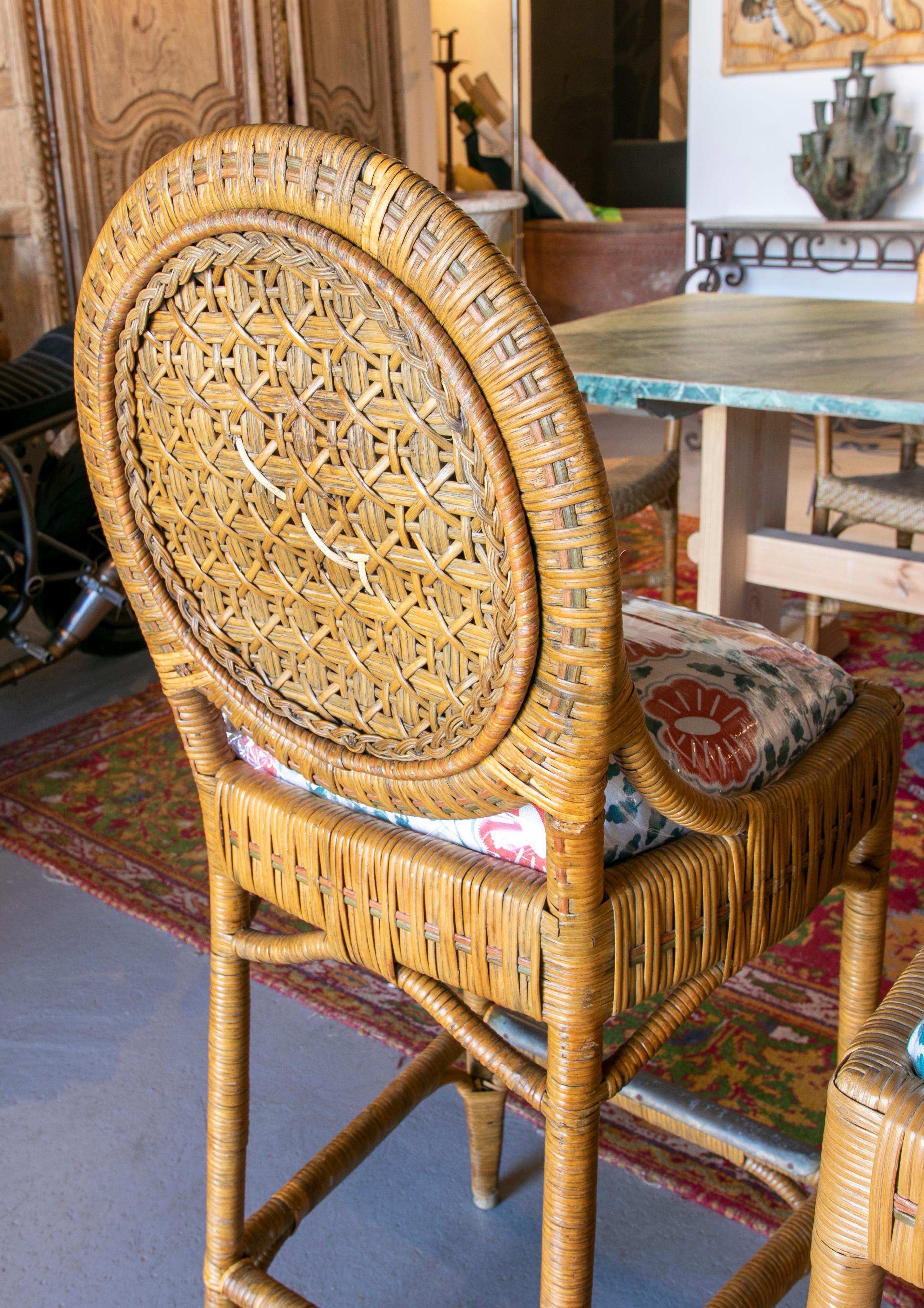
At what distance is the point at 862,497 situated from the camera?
7.44 ft

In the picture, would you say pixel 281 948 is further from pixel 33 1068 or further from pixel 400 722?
pixel 33 1068

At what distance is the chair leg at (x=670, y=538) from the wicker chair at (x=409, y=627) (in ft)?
5.62

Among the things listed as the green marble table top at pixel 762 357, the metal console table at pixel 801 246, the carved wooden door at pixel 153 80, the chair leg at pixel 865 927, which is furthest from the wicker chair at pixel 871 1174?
the metal console table at pixel 801 246

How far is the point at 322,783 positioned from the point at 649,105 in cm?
821

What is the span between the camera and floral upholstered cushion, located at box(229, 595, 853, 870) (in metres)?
0.78

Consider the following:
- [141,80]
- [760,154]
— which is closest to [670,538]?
[141,80]

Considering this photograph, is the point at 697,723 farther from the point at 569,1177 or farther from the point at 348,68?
the point at 348,68

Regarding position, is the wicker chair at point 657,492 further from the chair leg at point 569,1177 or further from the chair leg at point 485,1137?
the chair leg at point 569,1177

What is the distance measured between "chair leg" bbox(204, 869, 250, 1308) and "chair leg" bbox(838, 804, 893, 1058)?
0.51m

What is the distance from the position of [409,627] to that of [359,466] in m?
0.10

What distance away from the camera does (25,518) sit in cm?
232

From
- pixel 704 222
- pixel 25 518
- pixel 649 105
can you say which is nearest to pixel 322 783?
pixel 25 518

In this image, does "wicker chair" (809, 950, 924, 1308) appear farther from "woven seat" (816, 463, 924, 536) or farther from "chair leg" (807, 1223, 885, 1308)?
"woven seat" (816, 463, 924, 536)

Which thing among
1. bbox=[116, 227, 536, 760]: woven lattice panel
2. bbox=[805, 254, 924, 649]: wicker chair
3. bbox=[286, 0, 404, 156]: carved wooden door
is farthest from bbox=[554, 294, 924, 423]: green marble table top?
bbox=[286, 0, 404, 156]: carved wooden door
